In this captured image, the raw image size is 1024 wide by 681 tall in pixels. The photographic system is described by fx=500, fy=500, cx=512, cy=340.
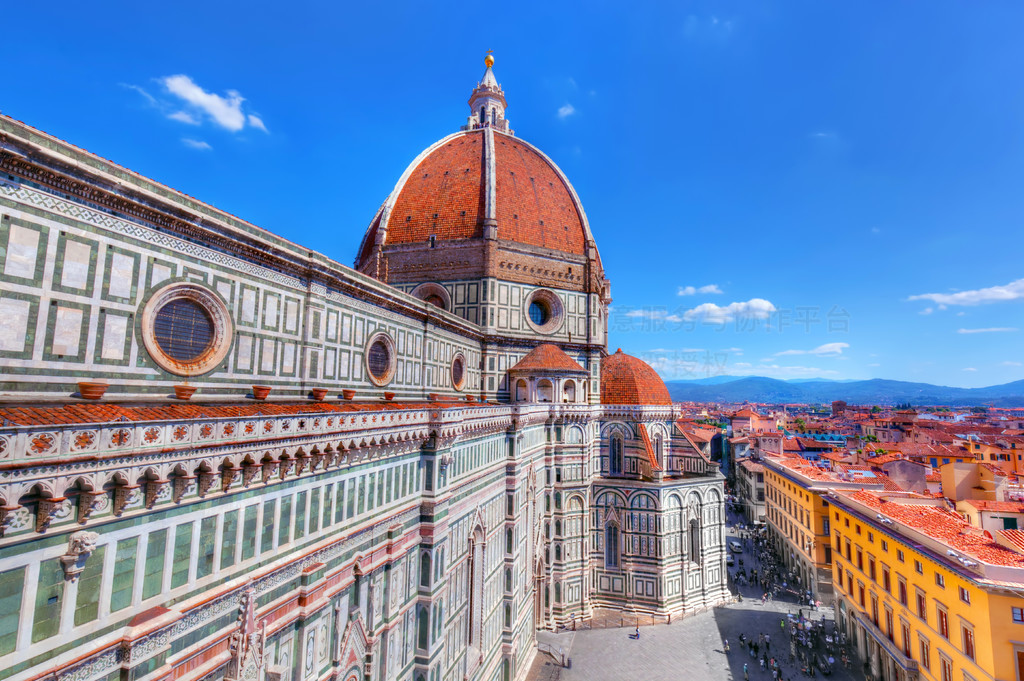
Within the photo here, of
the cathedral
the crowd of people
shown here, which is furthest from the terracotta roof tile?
the crowd of people

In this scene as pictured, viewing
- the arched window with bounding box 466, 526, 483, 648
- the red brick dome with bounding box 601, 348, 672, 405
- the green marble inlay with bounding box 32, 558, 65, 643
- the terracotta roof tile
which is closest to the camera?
the green marble inlay with bounding box 32, 558, 65, 643

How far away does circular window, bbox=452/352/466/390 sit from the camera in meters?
29.2

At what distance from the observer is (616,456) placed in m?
36.0

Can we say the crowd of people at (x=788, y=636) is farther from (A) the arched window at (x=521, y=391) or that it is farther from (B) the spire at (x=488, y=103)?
(B) the spire at (x=488, y=103)

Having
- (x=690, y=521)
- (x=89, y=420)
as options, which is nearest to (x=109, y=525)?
(x=89, y=420)

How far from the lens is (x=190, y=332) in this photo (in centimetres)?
1249

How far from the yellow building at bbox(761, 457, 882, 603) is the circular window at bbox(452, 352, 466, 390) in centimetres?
2598

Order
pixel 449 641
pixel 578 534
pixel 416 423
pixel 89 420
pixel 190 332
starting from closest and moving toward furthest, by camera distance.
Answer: pixel 89 420
pixel 190 332
pixel 416 423
pixel 449 641
pixel 578 534

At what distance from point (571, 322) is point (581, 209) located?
1008 cm

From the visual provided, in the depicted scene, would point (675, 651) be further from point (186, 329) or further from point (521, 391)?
point (186, 329)

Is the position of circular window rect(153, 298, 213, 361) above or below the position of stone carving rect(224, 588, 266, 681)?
above

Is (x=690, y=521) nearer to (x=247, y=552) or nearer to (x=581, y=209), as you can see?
(x=581, y=209)

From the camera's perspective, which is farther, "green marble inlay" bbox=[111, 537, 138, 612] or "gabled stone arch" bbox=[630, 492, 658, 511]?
"gabled stone arch" bbox=[630, 492, 658, 511]

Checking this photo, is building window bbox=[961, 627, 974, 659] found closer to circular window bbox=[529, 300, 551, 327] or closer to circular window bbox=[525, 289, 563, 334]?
circular window bbox=[525, 289, 563, 334]
